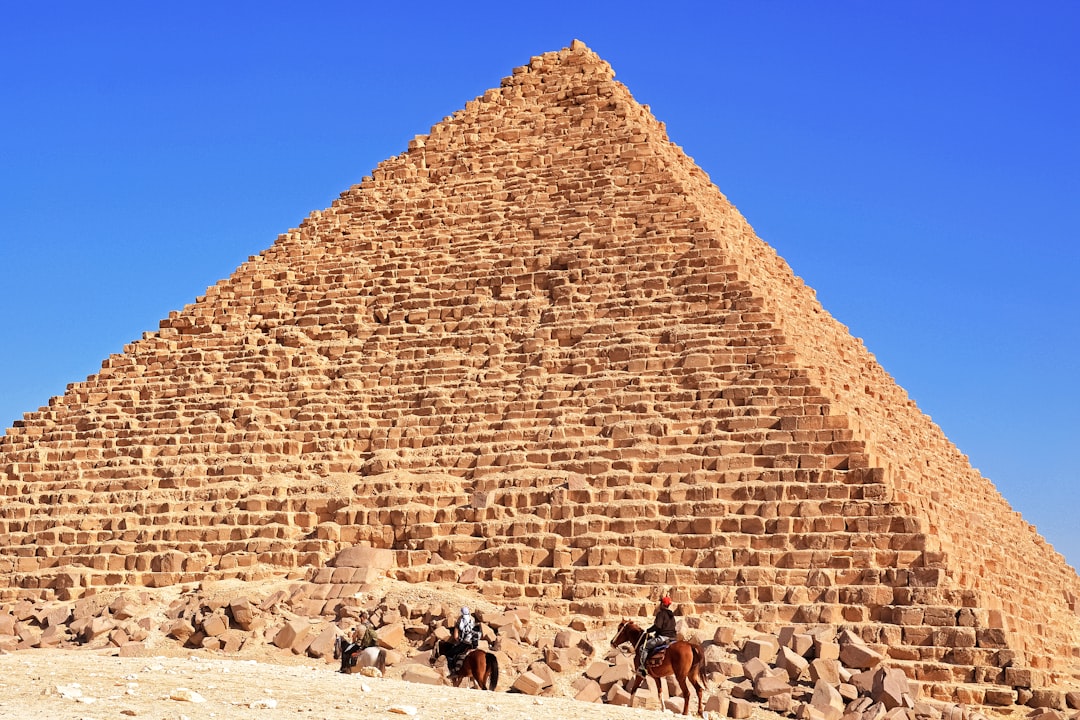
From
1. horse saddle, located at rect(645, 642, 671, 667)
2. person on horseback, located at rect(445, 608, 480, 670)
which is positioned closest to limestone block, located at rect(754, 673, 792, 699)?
horse saddle, located at rect(645, 642, 671, 667)

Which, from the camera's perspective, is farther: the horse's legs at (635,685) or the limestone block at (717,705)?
the limestone block at (717,705)

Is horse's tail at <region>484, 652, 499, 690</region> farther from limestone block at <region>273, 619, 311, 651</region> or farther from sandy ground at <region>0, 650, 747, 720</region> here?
limestone block at <region>273, 619, 311, 651</region>

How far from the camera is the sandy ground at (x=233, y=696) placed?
11.0m

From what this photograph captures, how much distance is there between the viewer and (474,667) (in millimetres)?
14234

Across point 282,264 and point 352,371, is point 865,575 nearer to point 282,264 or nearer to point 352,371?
point 352,371

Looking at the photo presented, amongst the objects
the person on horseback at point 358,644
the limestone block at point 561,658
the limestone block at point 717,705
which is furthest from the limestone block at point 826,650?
→ the person on horseback at point 358,644

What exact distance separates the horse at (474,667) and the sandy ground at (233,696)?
502 mm

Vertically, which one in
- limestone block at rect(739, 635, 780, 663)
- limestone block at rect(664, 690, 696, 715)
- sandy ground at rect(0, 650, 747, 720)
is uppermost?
limestone block at rect(739, 635, 780, 663)

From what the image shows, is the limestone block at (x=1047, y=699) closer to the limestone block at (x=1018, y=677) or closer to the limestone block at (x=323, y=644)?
the limestone block at (x=1018, y=677)

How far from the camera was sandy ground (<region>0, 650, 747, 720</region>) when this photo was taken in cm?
1102

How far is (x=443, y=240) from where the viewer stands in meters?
23.7

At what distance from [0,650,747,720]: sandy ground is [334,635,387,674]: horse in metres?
0.95

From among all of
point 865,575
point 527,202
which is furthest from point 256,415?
point 865,575

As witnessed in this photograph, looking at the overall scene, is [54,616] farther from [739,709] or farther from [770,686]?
[770,686]
